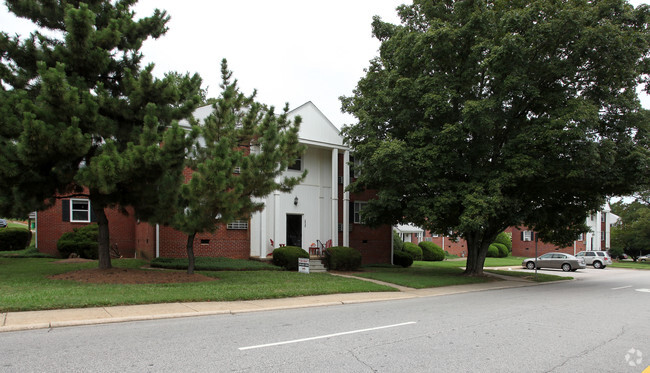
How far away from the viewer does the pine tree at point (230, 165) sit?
12305 millimetres

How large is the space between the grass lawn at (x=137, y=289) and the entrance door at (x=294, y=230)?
6552 mm

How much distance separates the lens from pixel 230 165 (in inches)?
486

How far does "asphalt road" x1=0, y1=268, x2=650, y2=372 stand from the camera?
5.71 m

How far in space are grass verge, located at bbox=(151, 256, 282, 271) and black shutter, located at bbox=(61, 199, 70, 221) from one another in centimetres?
692

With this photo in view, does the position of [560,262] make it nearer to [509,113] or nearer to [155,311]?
[509,113]

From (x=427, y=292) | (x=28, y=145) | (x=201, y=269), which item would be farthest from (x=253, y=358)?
(x=201, y=269)

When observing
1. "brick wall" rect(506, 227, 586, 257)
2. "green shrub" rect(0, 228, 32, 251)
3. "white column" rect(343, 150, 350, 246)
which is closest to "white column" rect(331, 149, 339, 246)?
"white column" rect(343, 150, 350, 246)

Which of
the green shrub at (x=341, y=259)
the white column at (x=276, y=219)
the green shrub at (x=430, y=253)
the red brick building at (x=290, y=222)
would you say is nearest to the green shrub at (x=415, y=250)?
the green shrub at (x=430, y=253)

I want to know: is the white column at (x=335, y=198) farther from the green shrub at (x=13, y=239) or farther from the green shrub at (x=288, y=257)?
the green shrub at (x=13, y=239)

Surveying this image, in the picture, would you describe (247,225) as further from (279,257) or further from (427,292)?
(427,292)

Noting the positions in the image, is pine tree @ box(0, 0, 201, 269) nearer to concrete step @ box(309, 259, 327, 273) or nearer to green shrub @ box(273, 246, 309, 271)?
green shrub @ box(273, 246, 309, 271)

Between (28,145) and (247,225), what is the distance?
468 inches

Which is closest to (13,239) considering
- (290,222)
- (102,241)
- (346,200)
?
(102,241)

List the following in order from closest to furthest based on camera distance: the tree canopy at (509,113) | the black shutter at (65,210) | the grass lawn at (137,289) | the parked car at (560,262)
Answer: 1. the grass lawn at (137,289)
2. the tree canopy at (509,113)
3. the black shutter at (65,210)
4. the parked car at (560,262)
